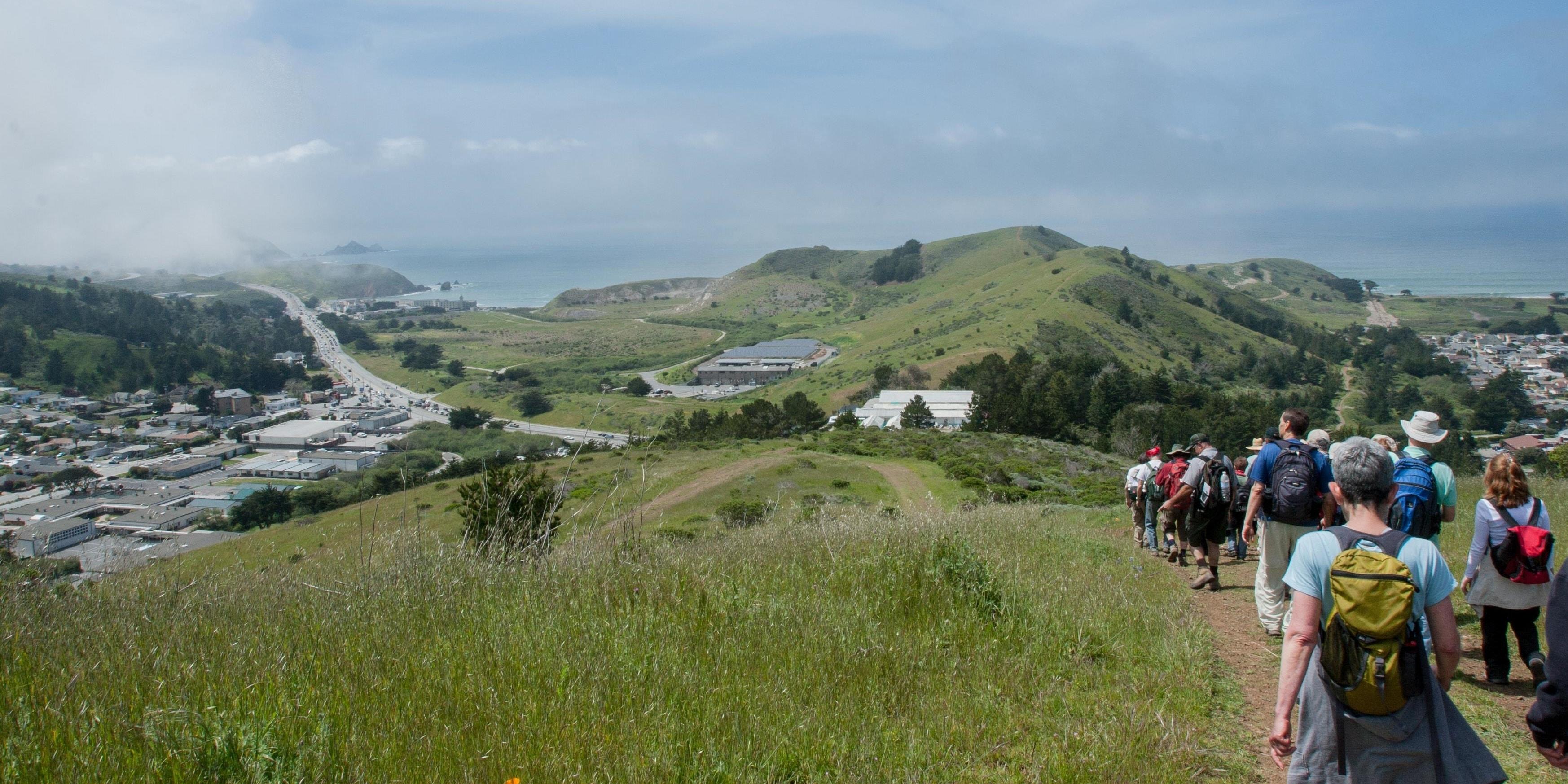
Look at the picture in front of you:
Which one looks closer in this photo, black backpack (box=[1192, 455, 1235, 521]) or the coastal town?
black backpack (box=[1192, 455, 1235, 521])

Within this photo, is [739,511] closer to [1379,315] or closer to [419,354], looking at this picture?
[419,354]

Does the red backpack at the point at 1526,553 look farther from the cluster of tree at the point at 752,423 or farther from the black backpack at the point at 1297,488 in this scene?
the cluster of tree at the point at 752,423

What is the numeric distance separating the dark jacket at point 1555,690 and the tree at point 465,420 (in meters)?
66.6

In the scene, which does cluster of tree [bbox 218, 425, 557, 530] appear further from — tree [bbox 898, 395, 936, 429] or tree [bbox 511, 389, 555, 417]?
A: tree [bbox 898, 395, 936, 429]

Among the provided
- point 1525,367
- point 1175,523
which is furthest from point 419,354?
point 1525,367

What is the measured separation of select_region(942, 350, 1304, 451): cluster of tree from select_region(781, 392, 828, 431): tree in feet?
32.1

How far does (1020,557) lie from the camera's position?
19.7 ft

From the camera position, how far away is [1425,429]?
194 inches

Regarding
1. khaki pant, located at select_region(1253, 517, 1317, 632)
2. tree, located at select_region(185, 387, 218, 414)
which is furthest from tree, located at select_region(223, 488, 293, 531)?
tree, located at select_region(185, 387, 218, 414)

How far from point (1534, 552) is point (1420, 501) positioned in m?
0.50

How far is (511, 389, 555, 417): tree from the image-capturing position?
72.1 m

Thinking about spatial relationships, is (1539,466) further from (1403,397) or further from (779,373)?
(779,373)

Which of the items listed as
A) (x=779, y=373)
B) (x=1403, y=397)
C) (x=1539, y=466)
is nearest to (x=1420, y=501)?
(x=1539, y=466)

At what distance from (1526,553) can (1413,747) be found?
2.63m
